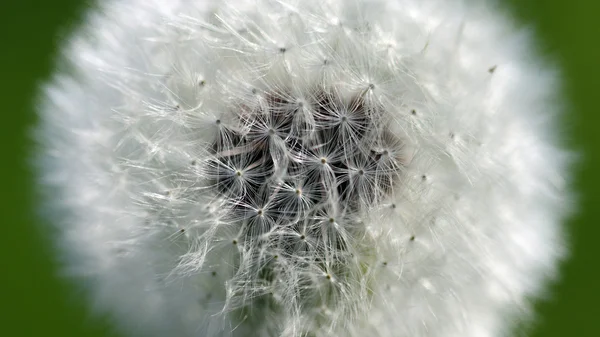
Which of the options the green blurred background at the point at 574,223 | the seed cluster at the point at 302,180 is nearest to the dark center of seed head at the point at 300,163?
the seed cluster at the point at 302,180

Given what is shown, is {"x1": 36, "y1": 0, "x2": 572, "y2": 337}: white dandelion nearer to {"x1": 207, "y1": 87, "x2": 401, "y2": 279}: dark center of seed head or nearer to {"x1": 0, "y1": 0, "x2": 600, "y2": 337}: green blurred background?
{"x1": 207, "y1": 87, "x2": 401, "y2": 279}: dark center of seed head

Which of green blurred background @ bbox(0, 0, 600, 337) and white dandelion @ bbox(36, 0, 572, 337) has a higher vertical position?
white dandelion @ bbox(36, 0, 572, 337)

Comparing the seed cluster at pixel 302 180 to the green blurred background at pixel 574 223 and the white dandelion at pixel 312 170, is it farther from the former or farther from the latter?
the green blurred background at pixel 574 223

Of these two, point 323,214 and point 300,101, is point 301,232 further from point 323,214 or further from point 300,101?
point 300,101

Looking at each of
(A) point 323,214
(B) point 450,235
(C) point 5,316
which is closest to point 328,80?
(A) point 323,214

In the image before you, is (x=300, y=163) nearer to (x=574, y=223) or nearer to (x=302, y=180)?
(x=302, y=180)

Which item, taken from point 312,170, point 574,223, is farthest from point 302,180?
point 574,223

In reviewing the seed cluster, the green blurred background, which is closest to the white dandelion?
the seed cluster

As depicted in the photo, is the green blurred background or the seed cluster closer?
the seed cluster
